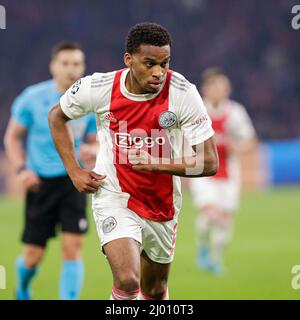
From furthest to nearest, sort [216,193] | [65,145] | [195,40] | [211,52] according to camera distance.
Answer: [195,40], [211,52], [216,193], [65,145]

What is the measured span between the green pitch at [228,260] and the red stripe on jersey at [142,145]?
2282 millimetres

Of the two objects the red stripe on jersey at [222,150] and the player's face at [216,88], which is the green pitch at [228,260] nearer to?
the red stripe on jersey at [222,150]

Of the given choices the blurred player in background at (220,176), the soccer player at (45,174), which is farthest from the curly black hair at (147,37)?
the blurred player in background at (220,176)

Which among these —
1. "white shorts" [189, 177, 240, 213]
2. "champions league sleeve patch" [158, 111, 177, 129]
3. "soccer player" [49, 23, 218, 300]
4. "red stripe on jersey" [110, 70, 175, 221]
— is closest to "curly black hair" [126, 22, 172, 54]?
"soccer player" [49, 23, 218, 300]

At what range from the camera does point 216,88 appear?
1034 cm

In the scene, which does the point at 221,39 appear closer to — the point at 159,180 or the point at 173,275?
the point at 173,275

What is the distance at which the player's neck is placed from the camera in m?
5.34

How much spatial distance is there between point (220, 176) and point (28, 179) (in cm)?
374

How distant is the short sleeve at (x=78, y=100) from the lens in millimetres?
5441

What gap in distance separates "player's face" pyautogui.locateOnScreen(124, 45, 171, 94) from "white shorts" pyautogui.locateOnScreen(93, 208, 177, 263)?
33.3 inches

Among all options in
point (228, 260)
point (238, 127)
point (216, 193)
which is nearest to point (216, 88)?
point (238, 127)

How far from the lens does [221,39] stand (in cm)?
2375

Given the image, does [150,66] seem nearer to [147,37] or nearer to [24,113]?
[147,37]

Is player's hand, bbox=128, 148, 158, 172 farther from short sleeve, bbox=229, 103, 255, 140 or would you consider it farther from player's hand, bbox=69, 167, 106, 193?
short sleeve, bbox=229, 103, 255, 140
